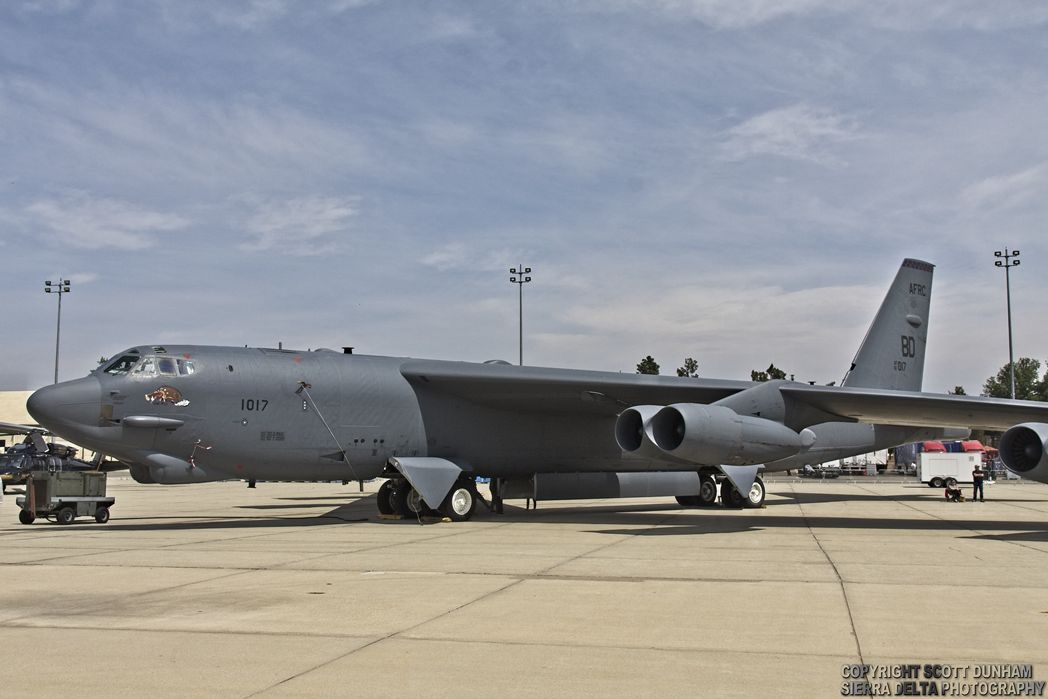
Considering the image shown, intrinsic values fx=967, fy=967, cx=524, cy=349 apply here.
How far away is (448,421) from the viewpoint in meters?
19.8

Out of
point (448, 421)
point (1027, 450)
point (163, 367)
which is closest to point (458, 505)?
point (448, 421)

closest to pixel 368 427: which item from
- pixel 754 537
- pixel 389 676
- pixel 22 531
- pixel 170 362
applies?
pixel 170 362

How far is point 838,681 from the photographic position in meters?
5.52

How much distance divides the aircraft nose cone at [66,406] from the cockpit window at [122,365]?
0.53m

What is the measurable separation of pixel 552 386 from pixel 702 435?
4028 millimetres

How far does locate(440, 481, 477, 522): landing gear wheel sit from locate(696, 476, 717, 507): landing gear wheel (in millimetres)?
8237

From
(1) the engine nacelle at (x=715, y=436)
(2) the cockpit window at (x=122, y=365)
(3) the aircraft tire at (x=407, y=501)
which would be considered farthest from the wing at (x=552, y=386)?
(2) the cockpit window at (x=122, y=365)

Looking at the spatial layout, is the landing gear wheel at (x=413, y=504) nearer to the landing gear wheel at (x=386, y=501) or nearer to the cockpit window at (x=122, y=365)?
the landing gear wheel at (x=386, y=501)

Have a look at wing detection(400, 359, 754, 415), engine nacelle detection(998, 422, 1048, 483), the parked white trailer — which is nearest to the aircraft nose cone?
wing detection(400, 359, 754, 415)

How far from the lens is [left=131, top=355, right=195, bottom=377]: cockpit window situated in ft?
54.1

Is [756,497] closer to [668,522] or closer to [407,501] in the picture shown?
[668,522]

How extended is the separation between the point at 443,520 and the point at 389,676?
13.6m

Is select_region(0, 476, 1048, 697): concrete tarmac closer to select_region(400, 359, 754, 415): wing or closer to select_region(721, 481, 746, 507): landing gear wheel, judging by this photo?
select_region(400, 359, 754, 415): wing

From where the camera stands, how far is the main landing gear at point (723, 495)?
82.4ft
